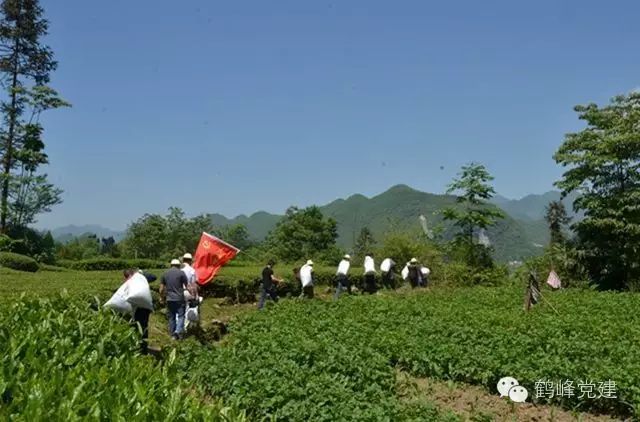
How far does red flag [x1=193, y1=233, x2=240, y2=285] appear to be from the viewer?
13.8 m

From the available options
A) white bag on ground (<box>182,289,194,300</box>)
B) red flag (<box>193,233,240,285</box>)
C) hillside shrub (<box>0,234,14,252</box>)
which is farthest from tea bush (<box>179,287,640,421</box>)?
hillside shrub (<box>0,234,14,252</box>)

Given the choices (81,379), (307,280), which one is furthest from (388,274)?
(81,379)

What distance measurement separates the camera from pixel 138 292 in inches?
364

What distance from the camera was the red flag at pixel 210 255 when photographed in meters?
13.8

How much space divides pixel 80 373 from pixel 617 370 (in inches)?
247

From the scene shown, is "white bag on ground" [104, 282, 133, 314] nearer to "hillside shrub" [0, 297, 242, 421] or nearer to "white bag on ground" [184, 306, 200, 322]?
"white bag on ground" [184, 306, 200, 322]

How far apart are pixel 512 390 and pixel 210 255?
8251 millimetres

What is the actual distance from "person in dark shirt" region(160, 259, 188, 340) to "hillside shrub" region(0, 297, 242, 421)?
4878 millimetres

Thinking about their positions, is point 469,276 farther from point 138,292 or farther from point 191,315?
point 138,292

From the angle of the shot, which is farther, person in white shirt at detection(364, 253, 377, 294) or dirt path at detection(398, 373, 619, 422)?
person in white shirt at detection(364, 253, 377, 294)

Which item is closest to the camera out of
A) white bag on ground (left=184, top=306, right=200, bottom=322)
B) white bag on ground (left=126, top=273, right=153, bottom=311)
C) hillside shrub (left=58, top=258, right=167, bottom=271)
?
white bag on ground (left=126, top=273, right=153, bottom=311)

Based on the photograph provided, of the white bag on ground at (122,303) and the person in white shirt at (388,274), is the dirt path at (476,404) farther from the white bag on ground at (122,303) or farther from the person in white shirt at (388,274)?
the person in white shirt at (388,274)

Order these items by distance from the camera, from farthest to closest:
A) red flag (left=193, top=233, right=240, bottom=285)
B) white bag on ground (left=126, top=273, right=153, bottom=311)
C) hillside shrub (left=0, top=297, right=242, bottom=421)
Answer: red flag (left=193, top=233, right=240, bottom=285)
white bag on ground (left=126, top=273, right=153, bottom=311)
hillside shrub (left=0, top=297, right=242, bottom=421)

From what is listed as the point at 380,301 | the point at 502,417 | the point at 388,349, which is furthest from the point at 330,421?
the point at 380,301
